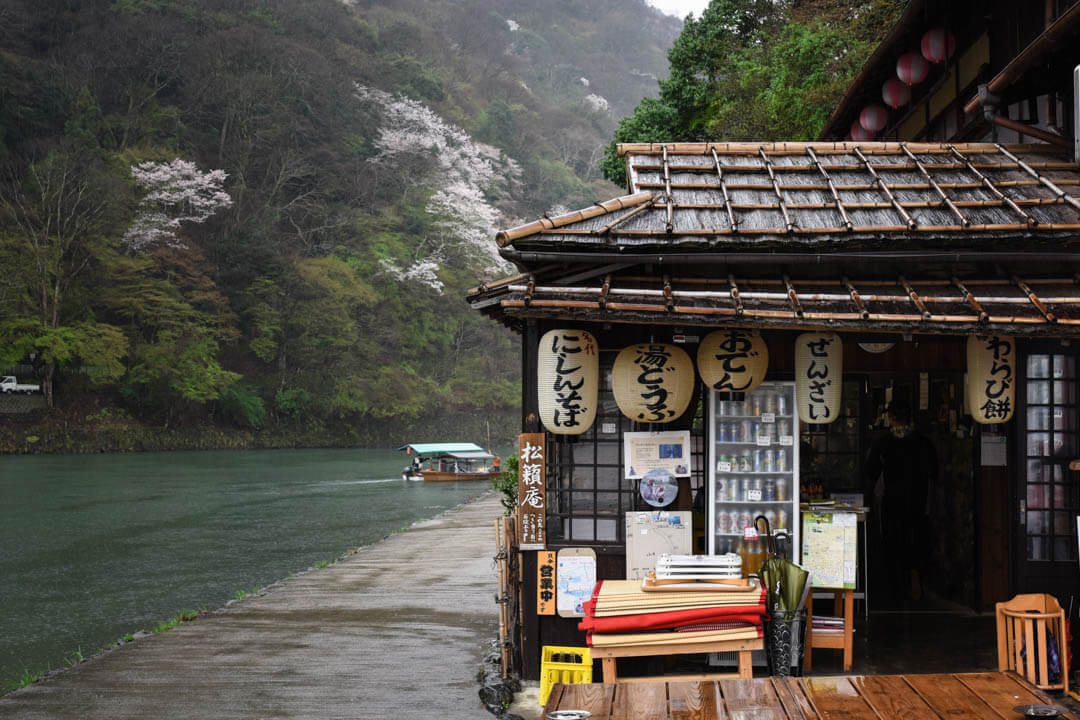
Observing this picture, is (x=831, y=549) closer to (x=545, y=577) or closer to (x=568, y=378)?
(x=545, y=577)

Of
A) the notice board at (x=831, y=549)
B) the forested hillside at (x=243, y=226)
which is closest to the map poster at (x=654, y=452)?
the notice board at (x=831, y=549)

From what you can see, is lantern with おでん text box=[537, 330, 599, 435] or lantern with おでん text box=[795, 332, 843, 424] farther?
lantern with おでん text box=[795, 332, 843, 424]

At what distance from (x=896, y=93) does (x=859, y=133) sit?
2.31m

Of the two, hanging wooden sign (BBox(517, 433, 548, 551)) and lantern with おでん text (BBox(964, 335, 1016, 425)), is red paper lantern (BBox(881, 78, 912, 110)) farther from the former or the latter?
hanging wooden sign (BBox(517, 433, 548, 551))

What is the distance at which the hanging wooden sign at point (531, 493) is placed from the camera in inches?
288

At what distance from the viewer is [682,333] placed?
7.30 metres

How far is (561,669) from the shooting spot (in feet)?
23.5

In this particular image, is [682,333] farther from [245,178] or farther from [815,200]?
[245,178]

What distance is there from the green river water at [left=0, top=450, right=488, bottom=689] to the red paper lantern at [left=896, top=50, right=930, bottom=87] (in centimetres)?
1229

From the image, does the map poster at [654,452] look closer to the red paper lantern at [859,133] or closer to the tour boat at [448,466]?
the red paper lantern at [859,133]

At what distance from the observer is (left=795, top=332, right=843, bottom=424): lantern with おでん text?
7.34 meters

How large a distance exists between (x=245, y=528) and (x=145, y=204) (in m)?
27.6

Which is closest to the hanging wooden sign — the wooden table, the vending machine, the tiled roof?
the vending machine

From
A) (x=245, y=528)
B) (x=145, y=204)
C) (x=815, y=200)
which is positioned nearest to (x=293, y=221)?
(x=145, y=204)
